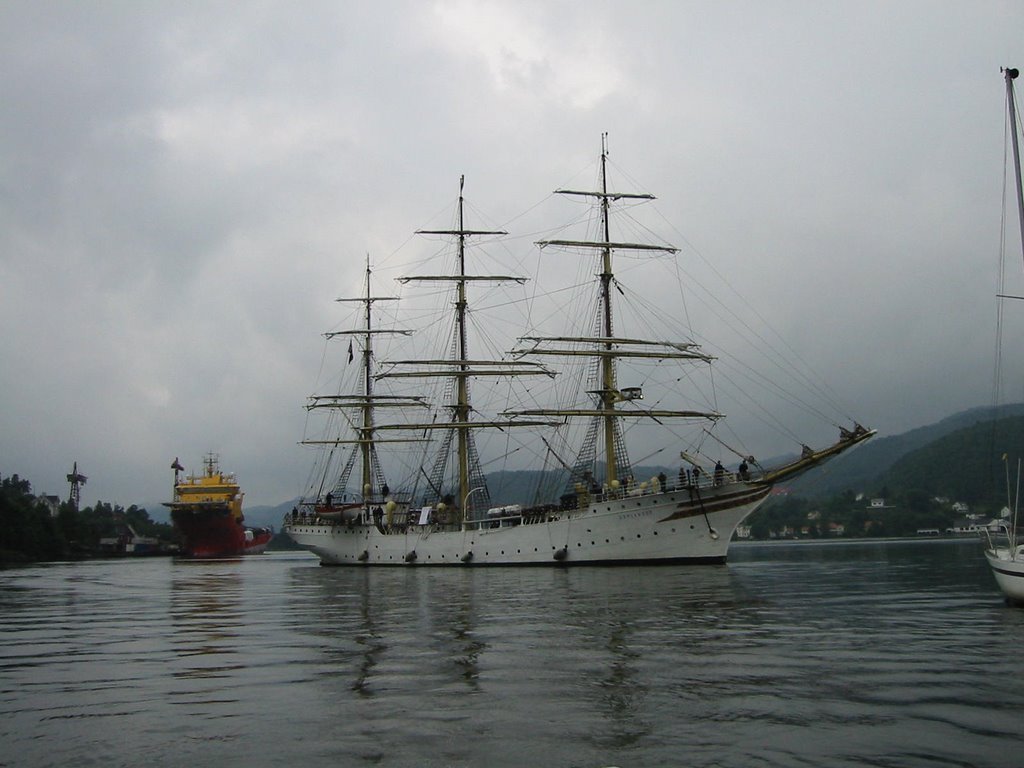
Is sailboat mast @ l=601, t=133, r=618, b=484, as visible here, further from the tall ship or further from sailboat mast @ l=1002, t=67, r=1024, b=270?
the tall ship

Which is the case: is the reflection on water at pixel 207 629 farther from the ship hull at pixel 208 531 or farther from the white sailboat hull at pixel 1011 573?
the ship hull at pixel 208 531

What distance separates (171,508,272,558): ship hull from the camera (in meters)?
120

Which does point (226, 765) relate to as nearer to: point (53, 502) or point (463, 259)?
point (463, 259)

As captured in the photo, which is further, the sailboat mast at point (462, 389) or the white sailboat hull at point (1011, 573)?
the sailboat mast at point (462, 389)

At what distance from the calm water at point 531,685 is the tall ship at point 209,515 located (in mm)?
94630

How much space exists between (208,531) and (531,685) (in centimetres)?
11529

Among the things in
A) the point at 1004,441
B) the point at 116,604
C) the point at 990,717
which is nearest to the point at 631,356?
the point at 116,604

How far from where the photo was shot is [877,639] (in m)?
19.1

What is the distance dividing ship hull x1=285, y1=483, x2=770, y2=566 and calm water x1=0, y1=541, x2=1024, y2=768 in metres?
23.9

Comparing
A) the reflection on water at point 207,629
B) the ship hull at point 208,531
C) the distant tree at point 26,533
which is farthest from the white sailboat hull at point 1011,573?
the ship hull at point 208,531

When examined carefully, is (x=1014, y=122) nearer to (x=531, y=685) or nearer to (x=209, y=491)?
(x=531, y=685)

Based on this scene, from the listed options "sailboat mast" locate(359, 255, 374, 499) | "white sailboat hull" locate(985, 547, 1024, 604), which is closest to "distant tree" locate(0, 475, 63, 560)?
"sailboat mast" locate(359, 255, 374, 499)

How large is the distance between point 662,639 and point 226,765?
11.3 m

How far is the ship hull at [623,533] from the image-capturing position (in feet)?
176
